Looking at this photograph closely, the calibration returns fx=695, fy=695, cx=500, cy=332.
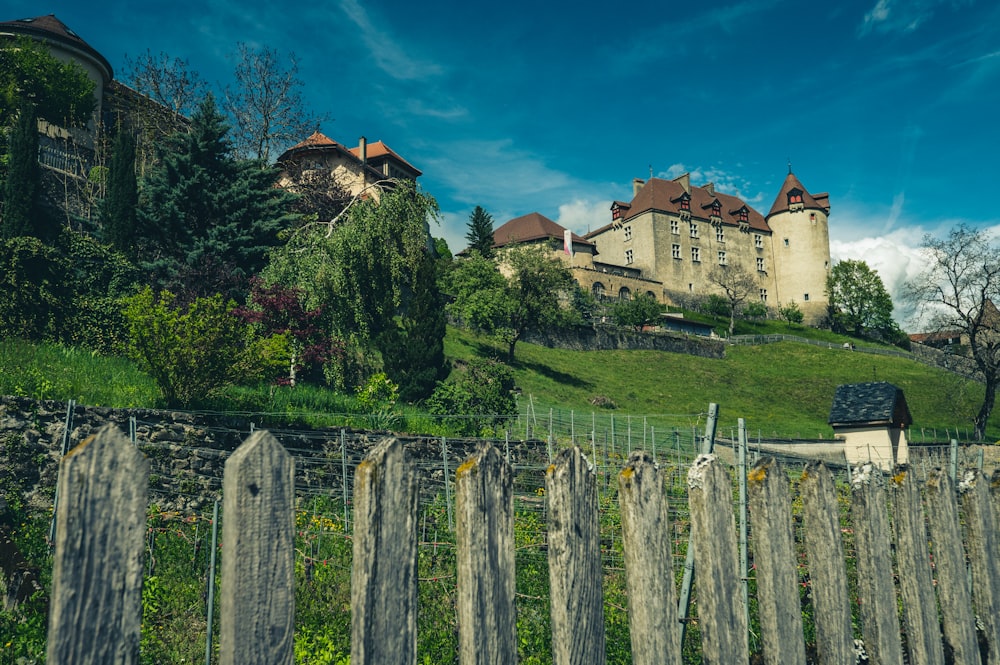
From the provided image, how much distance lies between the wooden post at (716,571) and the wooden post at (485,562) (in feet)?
2.20

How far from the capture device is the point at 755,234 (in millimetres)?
89625

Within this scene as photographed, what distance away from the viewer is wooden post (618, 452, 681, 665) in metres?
2.07

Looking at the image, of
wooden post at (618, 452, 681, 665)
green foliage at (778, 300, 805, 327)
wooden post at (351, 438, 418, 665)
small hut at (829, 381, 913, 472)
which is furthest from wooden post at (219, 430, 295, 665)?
green foliage at (778, 300, 805, 327)

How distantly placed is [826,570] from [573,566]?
3.62 ft

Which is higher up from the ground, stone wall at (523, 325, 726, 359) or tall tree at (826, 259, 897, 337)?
tall tree at (826, 259, 897, 337)

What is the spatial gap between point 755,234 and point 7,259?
86.2 meters

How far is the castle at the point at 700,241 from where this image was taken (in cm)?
8150

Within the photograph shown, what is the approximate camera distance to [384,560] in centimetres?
168

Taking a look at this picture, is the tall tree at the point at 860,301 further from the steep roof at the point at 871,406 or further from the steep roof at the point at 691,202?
the steep roof at the point at 871,406

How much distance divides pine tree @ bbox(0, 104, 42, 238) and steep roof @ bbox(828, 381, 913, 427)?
100 ft

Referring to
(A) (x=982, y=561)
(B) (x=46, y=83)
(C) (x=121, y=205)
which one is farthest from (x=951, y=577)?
(B) (x=46, y=83)

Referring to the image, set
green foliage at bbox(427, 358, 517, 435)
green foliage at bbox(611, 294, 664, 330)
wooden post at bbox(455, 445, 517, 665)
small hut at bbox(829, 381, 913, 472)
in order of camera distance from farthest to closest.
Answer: green foliage at bbox(611, 294, 664, 330) < small hut at bbox(829, 381, 913, 472) < green foliage at bbox(427, 358, 517, 435) < wooden post at bbox(455, 445, 517, 665)

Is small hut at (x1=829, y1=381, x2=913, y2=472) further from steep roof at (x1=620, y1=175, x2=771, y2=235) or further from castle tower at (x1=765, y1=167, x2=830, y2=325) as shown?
castle tower at (x1=765, y1=167, x2=830, y2=325)

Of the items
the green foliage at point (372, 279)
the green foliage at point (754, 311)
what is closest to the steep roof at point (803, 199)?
the green foliage at point (754, 311)
